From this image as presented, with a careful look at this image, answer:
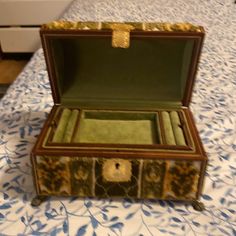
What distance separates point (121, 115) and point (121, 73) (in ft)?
0.50

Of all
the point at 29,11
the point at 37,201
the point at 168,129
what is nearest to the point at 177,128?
the point at 168,129

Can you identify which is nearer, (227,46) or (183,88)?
(183,88)

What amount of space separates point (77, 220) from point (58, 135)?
0.25m

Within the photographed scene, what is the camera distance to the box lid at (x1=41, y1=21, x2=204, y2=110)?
92cm

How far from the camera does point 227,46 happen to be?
1.88 metres

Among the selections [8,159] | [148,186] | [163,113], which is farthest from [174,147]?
[8,159]

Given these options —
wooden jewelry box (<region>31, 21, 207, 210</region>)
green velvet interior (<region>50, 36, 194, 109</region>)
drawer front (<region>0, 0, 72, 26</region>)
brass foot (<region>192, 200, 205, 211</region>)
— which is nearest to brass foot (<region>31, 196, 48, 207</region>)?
wooden jewelry box (<region>31, 21, 207, 210</region>)

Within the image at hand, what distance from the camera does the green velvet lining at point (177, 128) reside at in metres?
0.80

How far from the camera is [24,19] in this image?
10.5 feet

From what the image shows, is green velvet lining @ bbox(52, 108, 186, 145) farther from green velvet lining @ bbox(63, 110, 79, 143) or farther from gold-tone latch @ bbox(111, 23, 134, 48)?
gold-tone latch @ bbox(111, 23, 134, 48)

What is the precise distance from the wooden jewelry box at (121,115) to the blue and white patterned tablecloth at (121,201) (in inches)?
1.9

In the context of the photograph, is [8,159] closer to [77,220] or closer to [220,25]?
[77,220]

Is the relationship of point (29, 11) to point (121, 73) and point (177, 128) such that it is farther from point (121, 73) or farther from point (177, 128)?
point (177, 128)

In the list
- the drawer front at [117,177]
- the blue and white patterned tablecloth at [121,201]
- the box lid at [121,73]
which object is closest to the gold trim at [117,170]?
the drawer front at [117,177]
